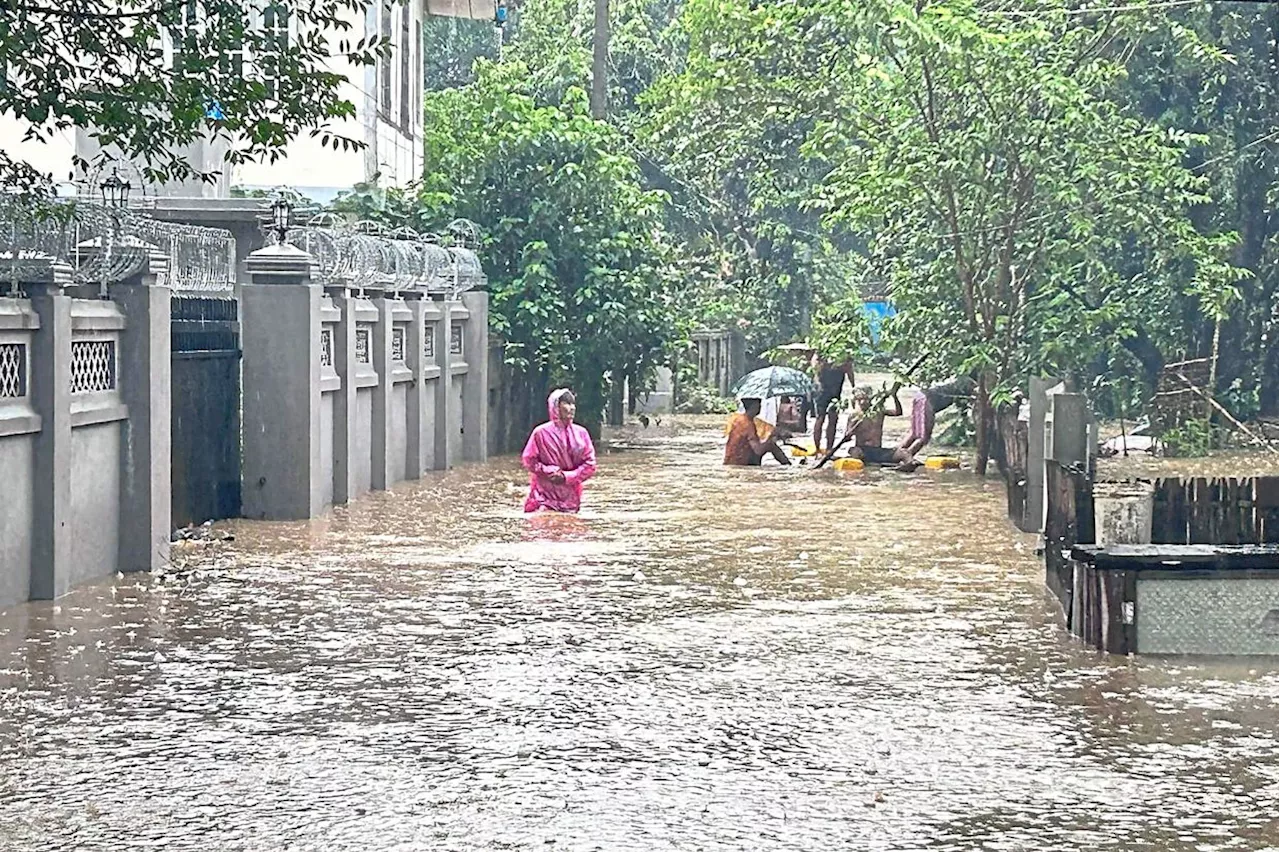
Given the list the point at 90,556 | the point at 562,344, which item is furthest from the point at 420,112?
the point at 90,556

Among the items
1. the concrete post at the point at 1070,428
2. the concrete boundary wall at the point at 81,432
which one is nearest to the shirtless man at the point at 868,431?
the concrete post at the point at 1070,428

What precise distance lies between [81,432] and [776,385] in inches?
638

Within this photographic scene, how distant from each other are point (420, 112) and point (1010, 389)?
15649 millimetres

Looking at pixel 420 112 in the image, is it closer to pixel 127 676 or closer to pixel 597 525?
pixel 597 525

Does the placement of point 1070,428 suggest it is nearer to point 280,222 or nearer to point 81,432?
point 81,432

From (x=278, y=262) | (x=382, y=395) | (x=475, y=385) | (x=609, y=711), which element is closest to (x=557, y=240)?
(x=475, y=385)

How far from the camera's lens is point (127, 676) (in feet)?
35.3

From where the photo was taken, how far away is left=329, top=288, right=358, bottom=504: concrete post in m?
20.6

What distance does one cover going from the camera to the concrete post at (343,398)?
67.5 ft

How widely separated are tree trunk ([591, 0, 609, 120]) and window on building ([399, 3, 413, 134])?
306cm

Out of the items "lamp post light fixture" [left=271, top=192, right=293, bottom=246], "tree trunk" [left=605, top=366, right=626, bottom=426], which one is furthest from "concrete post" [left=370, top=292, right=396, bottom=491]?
"tree trunk" [left=605, top=366, right=626, bottom=426]

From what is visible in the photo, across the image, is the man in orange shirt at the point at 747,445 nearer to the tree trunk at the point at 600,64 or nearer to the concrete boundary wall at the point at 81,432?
the tree trunk at the point at 600,64

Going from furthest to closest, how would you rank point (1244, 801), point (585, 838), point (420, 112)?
point (420, 112) < point (1244, 801) < point (585, 838)

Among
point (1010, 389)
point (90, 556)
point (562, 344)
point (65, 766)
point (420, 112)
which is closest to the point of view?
point (65, 766)
